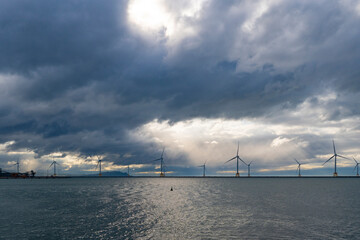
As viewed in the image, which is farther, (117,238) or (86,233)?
(86,233)

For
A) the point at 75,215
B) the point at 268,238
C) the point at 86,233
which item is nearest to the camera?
the point at 268,238

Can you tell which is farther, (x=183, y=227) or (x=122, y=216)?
(x=122, y=216)

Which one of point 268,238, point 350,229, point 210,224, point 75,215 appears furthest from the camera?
point 75,215

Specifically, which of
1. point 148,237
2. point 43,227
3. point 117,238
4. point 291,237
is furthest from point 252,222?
point 43,227

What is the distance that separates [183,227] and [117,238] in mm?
15368

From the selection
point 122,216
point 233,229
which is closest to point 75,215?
point 122,216

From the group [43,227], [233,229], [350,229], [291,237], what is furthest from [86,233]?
[350,229]

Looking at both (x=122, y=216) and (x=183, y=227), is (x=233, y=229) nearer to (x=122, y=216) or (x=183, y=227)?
(x=183, y=227)

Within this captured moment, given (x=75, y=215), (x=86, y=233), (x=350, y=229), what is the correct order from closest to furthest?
(x=86, y=233) < (x=350, y=229) < (x=75, y=215)

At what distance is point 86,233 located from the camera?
175ft

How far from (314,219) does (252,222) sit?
55.8 ft

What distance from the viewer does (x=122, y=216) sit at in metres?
71.7

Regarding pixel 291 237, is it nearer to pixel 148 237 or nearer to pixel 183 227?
pixel 183 227

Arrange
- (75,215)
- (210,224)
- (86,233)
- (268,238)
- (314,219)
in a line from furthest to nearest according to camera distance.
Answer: (75,215) < (314,219) < (210,224) < (86,233) < (268,238)
